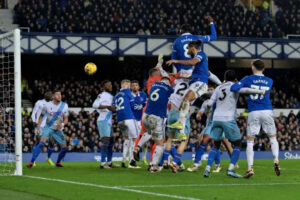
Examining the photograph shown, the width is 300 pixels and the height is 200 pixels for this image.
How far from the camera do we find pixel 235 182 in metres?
11.2

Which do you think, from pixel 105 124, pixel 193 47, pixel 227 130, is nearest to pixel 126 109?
pixel 105 124

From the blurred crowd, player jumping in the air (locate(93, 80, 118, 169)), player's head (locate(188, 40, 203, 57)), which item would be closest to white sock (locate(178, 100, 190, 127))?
player's head (locate(188, 40, 203, 57))

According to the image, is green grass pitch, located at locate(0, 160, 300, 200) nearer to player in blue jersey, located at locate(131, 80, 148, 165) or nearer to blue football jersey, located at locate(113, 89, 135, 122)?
blue football jersey, located at locate(113, 89, 135, 122)

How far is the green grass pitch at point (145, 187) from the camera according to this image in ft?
29.7

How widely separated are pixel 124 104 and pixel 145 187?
219 inches

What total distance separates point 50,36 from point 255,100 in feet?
74.7

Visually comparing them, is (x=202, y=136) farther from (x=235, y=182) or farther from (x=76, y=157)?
(x=76, y=157)

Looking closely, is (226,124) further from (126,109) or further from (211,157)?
(126,109)

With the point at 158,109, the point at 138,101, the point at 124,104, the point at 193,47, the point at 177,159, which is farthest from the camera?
the point at 138,101

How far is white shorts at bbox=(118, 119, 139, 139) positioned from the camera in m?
15.8

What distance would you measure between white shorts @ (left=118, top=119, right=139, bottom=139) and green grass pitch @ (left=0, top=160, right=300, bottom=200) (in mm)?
2684

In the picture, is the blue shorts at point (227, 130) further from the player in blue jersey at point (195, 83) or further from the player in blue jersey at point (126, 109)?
the player in blue jersey at point (126, 109)

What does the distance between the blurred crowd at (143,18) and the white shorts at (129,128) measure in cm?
1911

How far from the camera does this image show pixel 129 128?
15930 mm
